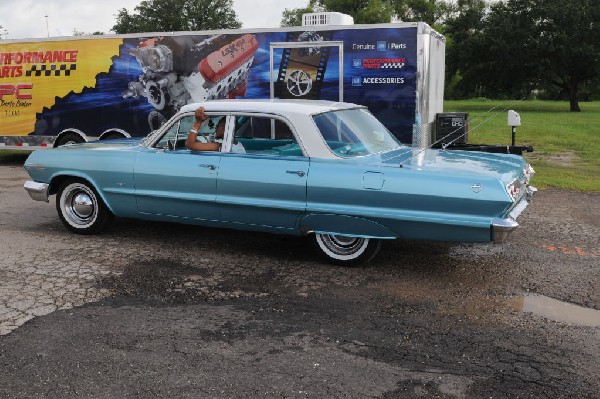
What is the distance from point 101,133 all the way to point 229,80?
2869 millimetres

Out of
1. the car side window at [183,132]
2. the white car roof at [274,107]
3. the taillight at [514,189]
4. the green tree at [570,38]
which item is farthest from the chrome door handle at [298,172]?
the green tree at [570,38]

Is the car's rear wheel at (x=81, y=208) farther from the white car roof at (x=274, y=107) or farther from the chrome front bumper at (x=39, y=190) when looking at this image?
the white car roof at (x=274, y=107)

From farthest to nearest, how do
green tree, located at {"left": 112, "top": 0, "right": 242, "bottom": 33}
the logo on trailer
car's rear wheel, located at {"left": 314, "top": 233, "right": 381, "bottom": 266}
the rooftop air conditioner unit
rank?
green tree, located at {"left": 112, "top": 0, "right": 242, "bottom": 33}
the logo on trailer
the rooftop air conditioner unit
car's rear wheel, located at {"left": 314, "top": 233, "right": 381, "bottom": 266}

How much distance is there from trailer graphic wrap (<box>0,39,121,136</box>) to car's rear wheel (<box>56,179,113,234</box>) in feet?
17.7

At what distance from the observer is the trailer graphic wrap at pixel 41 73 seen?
11773 mm

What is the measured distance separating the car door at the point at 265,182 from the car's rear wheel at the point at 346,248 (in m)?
0.35

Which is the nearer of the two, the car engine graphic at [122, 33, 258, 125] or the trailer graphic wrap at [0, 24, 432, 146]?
the trailer graphic wrap at [0, 24, 432, 146]

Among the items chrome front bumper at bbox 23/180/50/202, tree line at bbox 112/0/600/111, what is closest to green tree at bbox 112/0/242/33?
tree line at bbox 112/0/600/111

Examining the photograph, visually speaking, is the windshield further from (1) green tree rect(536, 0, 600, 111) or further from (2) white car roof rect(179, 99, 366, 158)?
(1) green tree rect(536, 0, 600, 111)

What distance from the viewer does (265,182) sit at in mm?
5723

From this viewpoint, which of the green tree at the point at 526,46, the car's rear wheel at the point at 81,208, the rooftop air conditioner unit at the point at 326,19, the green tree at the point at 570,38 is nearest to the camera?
the car's rear wheel at the point at 81,208

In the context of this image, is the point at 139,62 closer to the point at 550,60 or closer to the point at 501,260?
the point at 501,260

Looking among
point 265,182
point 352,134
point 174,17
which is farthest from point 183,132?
point 174,17

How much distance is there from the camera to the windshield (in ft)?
18.9
